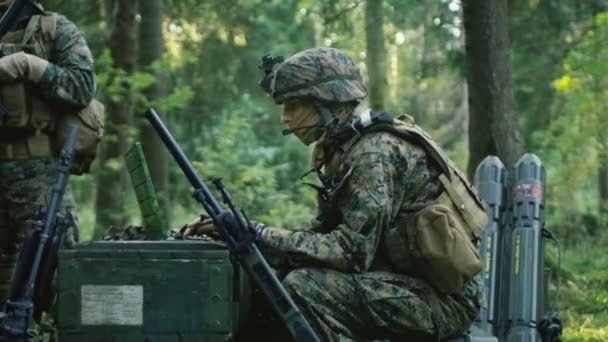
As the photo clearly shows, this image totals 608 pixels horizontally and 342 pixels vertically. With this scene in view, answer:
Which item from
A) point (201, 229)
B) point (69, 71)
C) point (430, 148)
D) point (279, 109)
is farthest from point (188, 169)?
point (279, 109)

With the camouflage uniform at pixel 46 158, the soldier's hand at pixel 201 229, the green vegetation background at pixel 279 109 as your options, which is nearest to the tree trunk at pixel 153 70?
the green vegetation background at pixel 279 109

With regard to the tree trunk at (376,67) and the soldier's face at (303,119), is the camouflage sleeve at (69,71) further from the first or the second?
the tree trunk at (376,67)

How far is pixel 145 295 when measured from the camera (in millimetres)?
4223

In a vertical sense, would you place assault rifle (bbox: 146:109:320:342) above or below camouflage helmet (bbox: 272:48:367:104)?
below

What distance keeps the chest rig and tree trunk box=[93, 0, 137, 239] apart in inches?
148

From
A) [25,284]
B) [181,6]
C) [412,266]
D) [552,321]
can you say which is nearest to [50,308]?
[25,284]

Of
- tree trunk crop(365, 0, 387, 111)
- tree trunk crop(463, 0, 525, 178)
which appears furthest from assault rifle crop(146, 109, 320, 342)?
tree trunk crop(365, 0, 387, 111)

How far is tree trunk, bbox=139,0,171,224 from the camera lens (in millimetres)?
10562

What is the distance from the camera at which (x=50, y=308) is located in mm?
4766

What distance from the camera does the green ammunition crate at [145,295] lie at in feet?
13.8

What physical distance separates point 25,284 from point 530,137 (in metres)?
11.6

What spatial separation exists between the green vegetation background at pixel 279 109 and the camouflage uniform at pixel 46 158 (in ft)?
11.1

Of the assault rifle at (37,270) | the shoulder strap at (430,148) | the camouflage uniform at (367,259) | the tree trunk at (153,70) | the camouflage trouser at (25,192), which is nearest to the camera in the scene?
the assault rifle at (37,270)

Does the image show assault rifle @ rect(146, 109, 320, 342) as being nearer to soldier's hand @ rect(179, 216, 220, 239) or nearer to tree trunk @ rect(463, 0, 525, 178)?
soldier's hand @ rect(179, 216, 220, 239)
